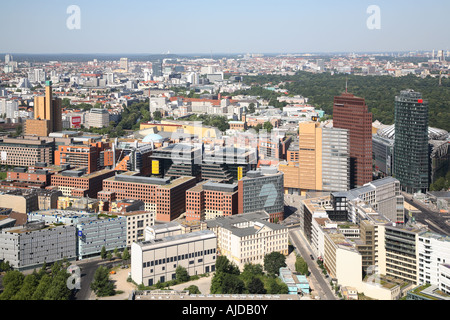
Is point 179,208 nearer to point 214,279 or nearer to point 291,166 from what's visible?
point 291,166

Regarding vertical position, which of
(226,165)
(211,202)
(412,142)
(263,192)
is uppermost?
(412,142)

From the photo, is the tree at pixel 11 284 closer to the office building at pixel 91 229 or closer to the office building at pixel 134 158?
the office building at pixel 91 229

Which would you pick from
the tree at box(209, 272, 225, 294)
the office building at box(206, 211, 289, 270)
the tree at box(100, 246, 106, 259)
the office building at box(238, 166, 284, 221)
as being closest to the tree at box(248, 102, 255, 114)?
the office building at box(238, 166, 284, 221)

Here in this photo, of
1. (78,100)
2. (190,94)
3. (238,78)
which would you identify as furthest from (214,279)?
(238,78)

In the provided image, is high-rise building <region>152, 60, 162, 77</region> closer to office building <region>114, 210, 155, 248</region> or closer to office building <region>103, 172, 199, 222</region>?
office building <region>103, 172, 199, 222</region>

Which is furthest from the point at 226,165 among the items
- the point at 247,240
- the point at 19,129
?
the point at 19,129

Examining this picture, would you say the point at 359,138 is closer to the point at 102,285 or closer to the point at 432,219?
the point at 432,219
